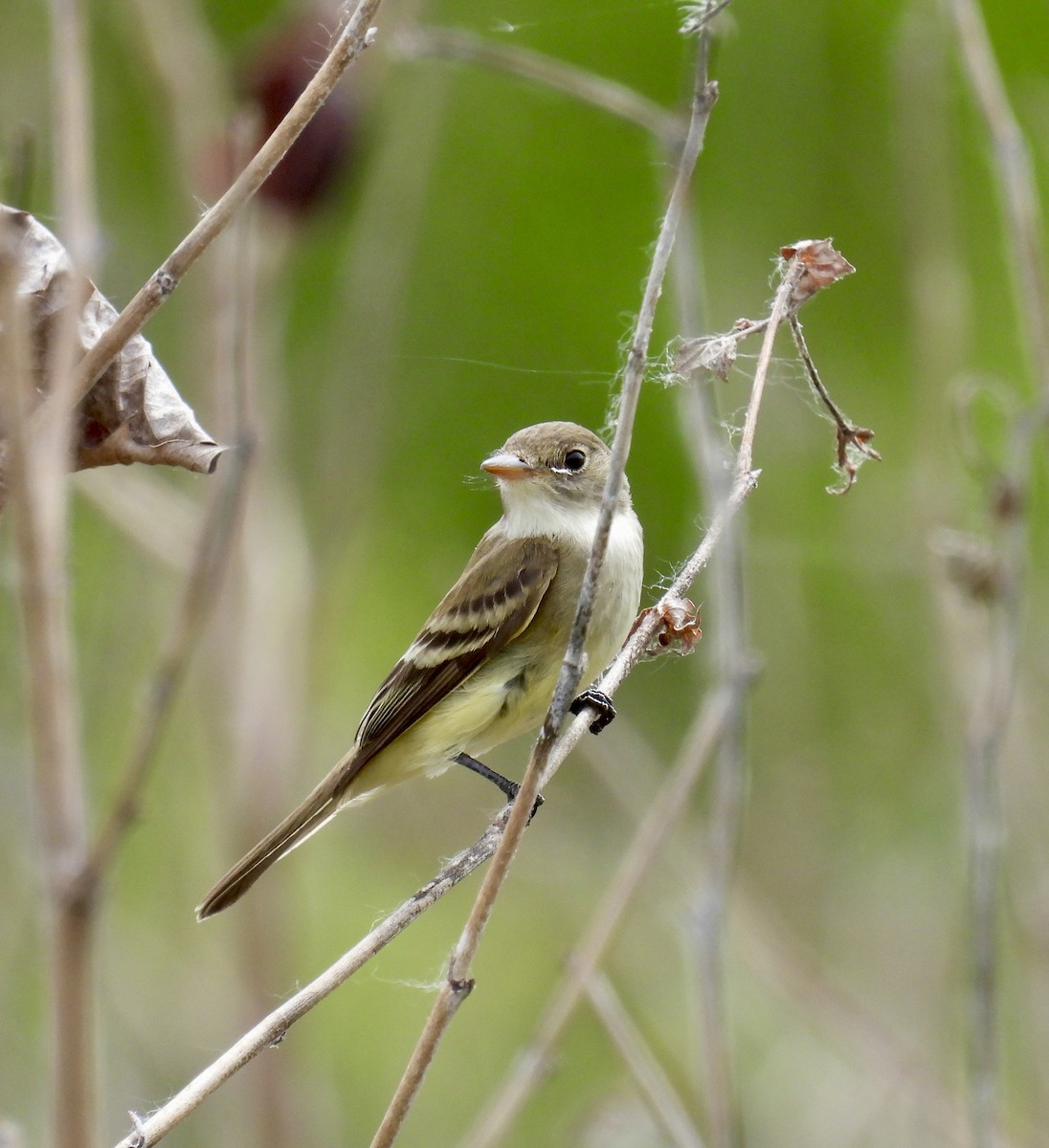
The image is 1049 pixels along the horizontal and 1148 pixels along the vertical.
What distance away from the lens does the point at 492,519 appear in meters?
6.13

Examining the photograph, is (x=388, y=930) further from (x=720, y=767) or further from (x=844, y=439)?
(x=720, y=767)

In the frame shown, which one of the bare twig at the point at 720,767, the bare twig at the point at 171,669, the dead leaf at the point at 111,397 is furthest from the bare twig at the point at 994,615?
the dead leaf at the point at 111,397

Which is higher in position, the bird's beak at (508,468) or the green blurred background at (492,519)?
the bird's beak at (508,468)

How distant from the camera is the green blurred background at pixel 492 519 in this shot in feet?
12.2

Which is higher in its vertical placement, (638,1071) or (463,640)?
(463,640)

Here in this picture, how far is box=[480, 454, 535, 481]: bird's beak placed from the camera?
3.13 m

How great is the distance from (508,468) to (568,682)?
4.77 ft

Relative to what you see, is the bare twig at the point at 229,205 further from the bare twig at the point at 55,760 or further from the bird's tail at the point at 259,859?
the bird's tail at the point at 259,859

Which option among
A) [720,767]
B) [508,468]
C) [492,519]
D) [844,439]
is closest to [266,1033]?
[844,439]

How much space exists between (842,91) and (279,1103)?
4270 millimetres

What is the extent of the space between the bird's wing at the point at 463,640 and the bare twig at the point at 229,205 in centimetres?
166

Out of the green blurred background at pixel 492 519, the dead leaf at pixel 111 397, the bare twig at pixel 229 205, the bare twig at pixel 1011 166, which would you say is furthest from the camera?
the green blurred background at pixel 492 519

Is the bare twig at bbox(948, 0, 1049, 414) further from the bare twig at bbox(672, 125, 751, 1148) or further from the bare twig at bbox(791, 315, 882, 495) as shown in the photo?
the bare twig at bbox(791, 315, 882, 495)

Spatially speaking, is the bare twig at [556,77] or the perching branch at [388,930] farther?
the bare twig at [556,77]
